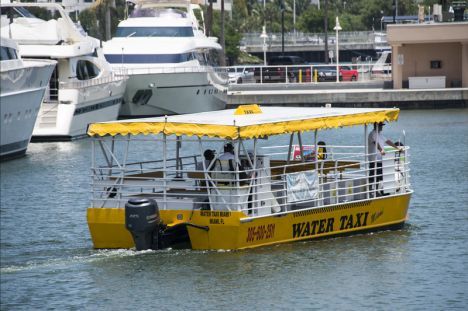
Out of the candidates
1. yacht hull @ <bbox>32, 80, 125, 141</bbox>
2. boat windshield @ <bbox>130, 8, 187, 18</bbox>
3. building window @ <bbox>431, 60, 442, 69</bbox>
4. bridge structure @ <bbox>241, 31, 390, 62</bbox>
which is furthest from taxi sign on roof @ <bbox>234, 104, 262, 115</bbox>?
bridge structure @ <bbox>241, 31, 390, 62</bbox>

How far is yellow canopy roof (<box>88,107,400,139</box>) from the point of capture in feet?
74.8

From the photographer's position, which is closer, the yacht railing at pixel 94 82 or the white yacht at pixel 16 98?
the white yacht at pixel 16 98

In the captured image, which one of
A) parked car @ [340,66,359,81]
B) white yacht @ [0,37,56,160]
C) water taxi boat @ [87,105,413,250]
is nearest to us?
water taxi boat @ [87,105,413,250]

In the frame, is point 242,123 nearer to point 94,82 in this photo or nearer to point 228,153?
point 228,153

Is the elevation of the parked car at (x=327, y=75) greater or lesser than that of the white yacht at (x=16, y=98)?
lesser

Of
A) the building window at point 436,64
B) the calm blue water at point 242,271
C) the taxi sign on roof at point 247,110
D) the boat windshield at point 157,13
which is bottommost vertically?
the calm blue water at point 242,271

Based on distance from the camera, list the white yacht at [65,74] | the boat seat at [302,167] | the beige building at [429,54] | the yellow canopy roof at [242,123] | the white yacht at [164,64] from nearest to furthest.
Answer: the yellow canopy roof at [242,123], the boat seat at [302,167], the white yacht at [65,74], the white yacht at [164,64], the beige building at [429,54]

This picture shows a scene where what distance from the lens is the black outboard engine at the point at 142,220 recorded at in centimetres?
2258

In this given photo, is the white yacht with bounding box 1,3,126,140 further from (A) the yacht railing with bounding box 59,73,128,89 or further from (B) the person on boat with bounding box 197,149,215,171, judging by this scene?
(B) the person on boat with bounding box 197,149,215,171

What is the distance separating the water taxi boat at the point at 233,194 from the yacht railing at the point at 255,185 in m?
0.02

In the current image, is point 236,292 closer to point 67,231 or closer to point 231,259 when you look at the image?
point 231,259

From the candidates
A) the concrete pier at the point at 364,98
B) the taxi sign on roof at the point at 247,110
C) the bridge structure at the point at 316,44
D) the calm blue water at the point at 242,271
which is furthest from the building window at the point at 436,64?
the bridge structure at the point at 316,44

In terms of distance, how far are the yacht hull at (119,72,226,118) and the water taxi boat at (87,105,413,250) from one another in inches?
1334

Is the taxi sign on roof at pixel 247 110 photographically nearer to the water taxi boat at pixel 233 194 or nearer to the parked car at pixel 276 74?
the water taxi boat at pixel 233 194
